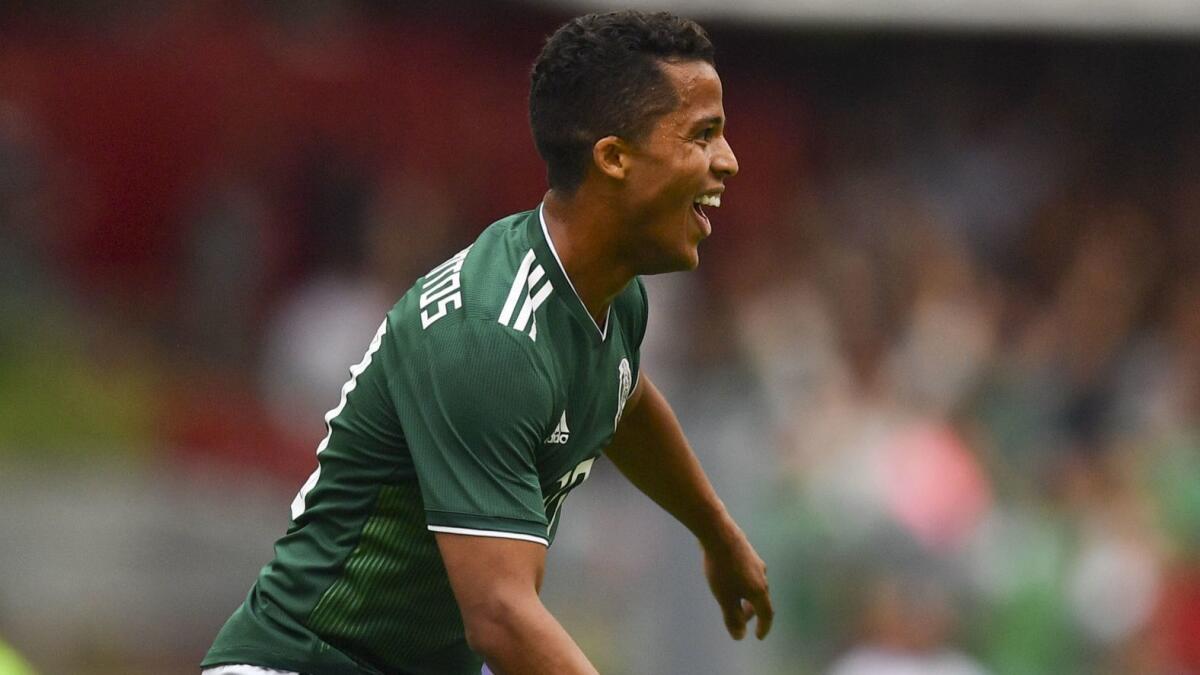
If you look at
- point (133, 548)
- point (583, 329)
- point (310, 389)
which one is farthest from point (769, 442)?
point (583, 329)

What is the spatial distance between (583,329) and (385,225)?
8.20 metres

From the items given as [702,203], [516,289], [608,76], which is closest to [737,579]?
[702,203]

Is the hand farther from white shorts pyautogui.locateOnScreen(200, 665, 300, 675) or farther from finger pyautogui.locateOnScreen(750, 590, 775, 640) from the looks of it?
white shorts pyautogui.locateOnScreen(200, 665, 300, 675)

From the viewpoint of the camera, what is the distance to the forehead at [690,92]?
413cm

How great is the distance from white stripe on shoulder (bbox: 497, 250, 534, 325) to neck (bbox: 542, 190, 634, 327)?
89 millimetres

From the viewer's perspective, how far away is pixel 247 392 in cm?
1260

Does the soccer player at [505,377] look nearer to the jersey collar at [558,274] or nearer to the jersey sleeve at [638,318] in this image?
the jersey collar at [558,274]

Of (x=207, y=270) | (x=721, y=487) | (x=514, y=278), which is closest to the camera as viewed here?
(x=514, y=278)

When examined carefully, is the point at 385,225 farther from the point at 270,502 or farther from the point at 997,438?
the point at 997,438

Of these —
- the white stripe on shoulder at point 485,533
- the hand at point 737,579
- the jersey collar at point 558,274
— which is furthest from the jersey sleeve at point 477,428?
the hand at point 737,579

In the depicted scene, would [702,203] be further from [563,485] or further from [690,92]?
[563,485]

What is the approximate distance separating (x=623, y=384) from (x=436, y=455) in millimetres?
675

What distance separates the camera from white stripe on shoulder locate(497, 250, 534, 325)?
12.9 ft

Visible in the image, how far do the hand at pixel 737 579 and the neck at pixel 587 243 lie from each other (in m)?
1.01
